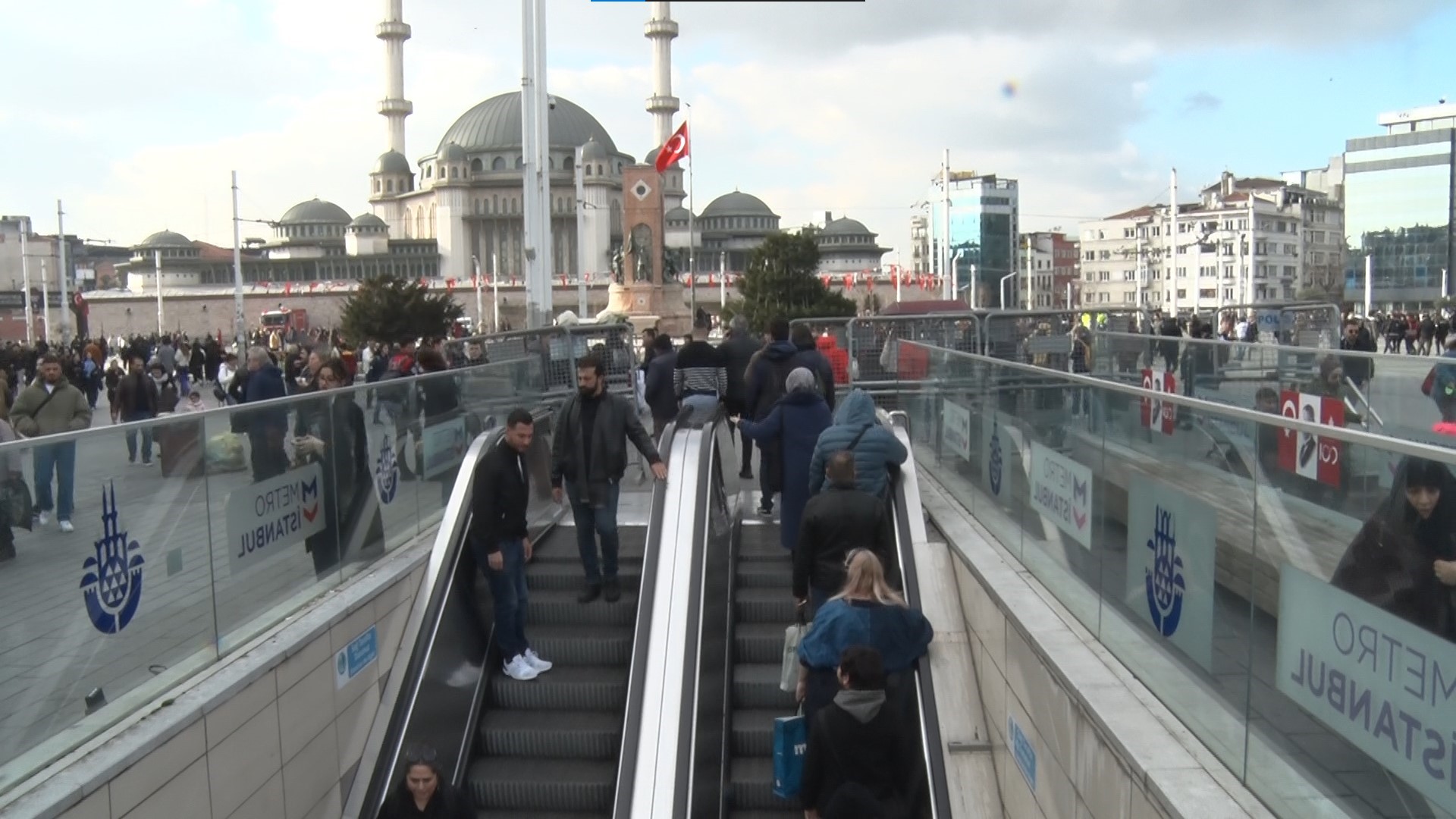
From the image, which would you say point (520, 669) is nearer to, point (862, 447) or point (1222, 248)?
point (862, 447)

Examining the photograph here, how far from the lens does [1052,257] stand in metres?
139

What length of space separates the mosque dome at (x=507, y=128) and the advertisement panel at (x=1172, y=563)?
366 ft

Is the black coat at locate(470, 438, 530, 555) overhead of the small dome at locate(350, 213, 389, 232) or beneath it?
beneath

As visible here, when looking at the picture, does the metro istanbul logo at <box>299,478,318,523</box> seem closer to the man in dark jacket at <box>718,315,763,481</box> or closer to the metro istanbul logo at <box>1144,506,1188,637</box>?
the man in dark jacket at <box>718,315,763,481</box>

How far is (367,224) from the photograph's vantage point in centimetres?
11500

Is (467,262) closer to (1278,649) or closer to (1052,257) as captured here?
(1052,257)

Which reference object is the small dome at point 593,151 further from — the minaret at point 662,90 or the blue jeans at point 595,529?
the blue jeans at point 595,529

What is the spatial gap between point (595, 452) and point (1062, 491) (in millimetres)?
3059

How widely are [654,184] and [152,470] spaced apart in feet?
226

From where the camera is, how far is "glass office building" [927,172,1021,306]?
11812 cm

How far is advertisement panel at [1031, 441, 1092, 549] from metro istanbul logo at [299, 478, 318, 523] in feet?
13.5

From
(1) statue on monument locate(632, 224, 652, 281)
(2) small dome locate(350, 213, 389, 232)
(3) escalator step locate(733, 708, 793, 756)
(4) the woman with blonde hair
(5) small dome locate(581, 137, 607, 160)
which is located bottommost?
(3) escalator step locate(733, 708, 793, 756)

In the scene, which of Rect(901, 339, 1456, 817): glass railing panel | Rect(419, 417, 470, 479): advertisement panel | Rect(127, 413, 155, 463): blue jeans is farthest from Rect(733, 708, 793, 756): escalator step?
Rect(127, 413, 155, 463): blue jeans

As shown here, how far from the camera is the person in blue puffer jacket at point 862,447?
24.9 feet
